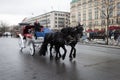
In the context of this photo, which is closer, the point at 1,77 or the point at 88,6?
the point at 1,77

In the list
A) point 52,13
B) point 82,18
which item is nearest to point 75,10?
point 82,18

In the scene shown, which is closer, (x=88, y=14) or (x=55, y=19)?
(x=88, y=14)

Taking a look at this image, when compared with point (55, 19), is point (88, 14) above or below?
above

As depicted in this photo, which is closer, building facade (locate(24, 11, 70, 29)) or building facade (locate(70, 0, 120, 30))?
building facade (locate(70, 0, 120, 30))

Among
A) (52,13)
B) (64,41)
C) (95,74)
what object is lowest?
(95,74)

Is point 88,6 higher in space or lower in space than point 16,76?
higher

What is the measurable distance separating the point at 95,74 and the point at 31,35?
7432mm

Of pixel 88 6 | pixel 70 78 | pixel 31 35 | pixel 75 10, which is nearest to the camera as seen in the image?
pixel 70 78

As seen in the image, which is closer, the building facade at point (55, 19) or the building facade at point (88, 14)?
the building facade at point (88, 14)

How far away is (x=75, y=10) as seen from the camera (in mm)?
119188

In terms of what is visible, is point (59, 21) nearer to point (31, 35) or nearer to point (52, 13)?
point (52, 13)

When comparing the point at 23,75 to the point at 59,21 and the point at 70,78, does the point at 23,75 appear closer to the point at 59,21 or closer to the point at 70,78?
the point at 70,78

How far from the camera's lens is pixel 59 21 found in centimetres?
13912

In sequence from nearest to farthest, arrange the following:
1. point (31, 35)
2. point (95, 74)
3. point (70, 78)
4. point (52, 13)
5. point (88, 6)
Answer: point (70, 78) < point (95, 74) < point (31, 35) < point (88, 6) < point (52, 13)
